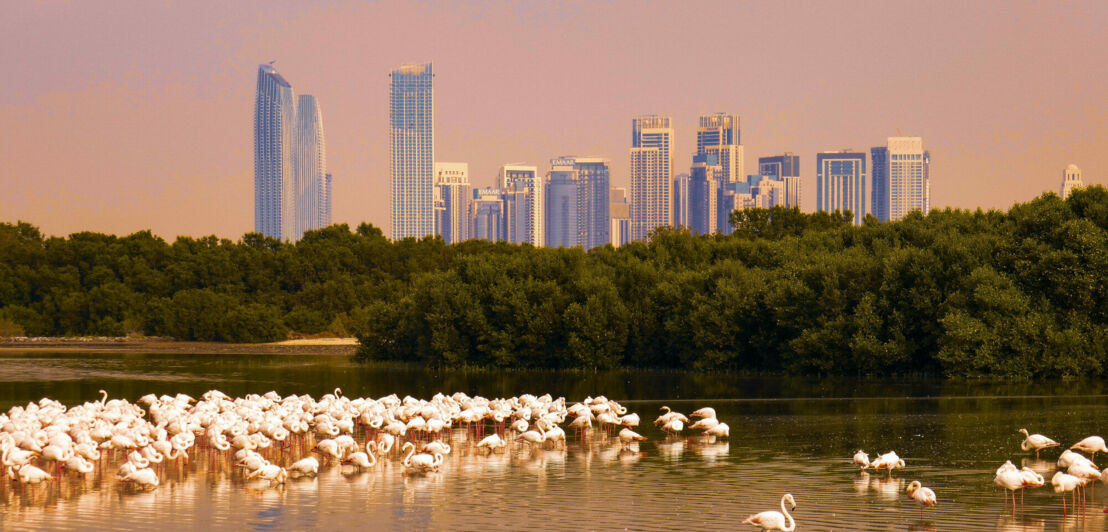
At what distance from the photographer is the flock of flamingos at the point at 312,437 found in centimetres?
2323

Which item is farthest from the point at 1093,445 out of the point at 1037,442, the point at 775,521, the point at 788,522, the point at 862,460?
the point at 775,521

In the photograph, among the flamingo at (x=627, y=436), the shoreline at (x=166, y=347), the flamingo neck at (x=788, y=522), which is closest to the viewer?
the flamingo neck at (x=788, y=522)

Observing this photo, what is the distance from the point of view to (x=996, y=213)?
63156mm

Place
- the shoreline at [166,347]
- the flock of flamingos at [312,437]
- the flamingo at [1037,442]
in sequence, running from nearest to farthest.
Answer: the flock of flamingos at [312,437] → the flamingo at [1037,442] → the shoreline at [166,347]

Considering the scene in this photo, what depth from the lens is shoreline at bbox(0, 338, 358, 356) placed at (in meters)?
86.9

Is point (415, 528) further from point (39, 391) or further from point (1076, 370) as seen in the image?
point (1076, 370)

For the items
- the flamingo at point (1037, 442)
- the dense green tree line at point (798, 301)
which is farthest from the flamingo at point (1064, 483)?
the dense green tree line at point (798, 301)

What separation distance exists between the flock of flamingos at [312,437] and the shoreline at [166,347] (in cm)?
5453

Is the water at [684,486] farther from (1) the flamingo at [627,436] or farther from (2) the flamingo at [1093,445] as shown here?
(2) the flamingo at [1093,445]

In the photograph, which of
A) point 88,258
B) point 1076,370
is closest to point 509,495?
point 1076,370

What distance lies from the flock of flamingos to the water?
1.34 ft

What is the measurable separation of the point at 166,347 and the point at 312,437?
222 ft

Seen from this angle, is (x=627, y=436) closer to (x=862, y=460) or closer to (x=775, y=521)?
(x=862, y=460)

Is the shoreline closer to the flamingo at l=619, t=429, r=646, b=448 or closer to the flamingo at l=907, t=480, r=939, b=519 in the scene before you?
the flamingo at l=619, t=429, r=646, b=448
